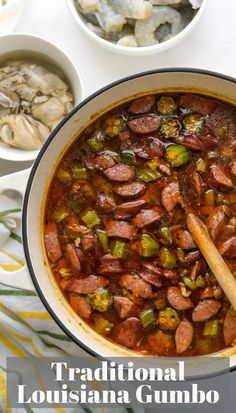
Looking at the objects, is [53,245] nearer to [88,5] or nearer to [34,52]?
[34,52]

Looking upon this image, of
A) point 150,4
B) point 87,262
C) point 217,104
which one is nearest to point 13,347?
point 87,262

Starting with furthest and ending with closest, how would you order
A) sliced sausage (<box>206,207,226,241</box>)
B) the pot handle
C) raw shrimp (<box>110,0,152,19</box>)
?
raw shrimp (<box>110,0,152,19</box>) → sliced sausage (<box>206,207,226,241</box>) → the pot handle

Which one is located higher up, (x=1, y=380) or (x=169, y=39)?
(x=169, y=39)

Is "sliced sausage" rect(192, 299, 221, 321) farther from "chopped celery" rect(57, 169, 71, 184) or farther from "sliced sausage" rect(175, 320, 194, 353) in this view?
"chopped celery" rect(57, 169, 71, 184)

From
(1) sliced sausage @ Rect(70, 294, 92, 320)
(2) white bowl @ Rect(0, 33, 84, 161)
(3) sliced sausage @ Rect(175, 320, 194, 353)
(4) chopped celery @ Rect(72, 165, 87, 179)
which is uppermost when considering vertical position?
(2) white bowl @ Rect(0, 33, 84, 161)

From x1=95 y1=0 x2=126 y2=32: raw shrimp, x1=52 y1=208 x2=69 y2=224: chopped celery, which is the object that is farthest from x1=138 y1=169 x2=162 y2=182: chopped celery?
x1=95 y1=0 x2=126 y2=32: raw shrimp

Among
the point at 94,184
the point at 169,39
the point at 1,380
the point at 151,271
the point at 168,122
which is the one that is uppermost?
the point at 169,39

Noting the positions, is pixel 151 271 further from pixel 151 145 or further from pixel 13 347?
pixel 13 347

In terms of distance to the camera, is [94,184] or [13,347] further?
[13,347]
